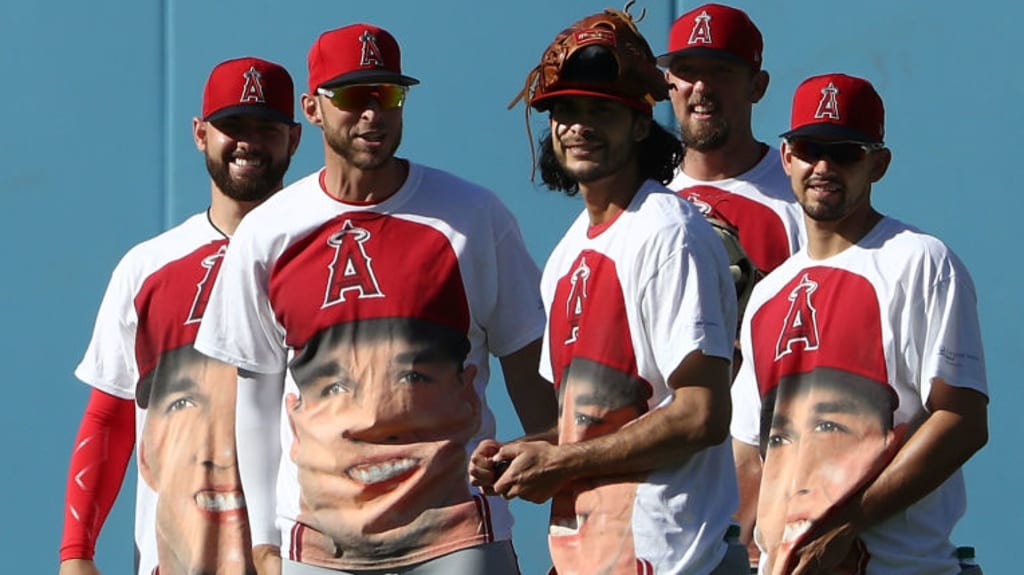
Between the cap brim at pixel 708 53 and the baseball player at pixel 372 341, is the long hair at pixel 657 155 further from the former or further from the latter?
the cap brim at pixel 708 53

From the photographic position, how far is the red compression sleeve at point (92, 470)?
561cm

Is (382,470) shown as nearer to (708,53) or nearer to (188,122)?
(708,53)

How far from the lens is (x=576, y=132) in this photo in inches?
179

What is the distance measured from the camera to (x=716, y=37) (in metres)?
5.54

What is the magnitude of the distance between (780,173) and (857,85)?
0.52 meters

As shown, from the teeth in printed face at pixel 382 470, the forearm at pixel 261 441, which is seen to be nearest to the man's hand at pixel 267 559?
the forearm at pixel 261 441

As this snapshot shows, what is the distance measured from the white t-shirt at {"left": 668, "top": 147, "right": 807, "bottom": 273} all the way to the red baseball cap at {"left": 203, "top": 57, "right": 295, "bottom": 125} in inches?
38.5

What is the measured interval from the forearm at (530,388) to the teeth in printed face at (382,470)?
341 mm

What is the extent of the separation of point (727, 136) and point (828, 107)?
573 mm

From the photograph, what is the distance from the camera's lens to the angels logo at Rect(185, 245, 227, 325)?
5.35m

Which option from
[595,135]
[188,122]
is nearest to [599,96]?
[595,135]

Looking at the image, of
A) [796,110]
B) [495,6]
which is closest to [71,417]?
[495,6]

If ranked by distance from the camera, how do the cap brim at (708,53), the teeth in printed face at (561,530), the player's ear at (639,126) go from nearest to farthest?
the teeth in printed face at (561,530)
the player's ear at (639,126)
the cap brim at (708,53)

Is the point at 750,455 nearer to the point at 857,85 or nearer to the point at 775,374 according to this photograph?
the point at 775,374
